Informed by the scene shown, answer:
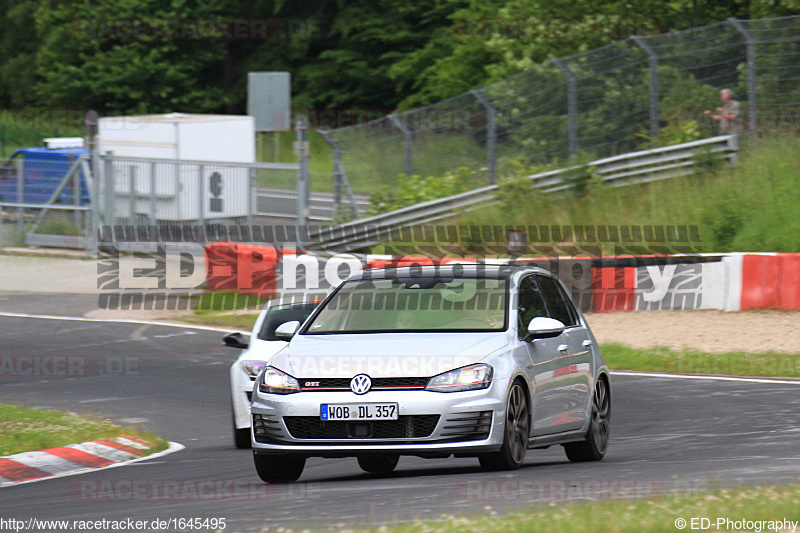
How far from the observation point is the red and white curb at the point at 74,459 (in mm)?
10505

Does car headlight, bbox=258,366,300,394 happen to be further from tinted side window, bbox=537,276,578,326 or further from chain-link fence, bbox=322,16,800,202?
chain-link fence, bbox=322,16,800,202

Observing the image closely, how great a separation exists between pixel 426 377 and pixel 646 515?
241 cm

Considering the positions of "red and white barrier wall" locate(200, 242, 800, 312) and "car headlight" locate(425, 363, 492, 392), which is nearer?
"car headlight" locate(425, 363, 492, 392)

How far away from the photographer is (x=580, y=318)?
10648mm

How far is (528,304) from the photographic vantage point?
983 cm

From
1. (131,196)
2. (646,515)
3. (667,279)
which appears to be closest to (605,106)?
(667,279)

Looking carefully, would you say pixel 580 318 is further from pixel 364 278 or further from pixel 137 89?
pixel 137 89

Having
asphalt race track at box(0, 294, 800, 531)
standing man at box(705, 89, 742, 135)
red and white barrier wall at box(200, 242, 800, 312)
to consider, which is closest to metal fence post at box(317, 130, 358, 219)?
red and white barrier wall at box(200, 242, 800, 312)

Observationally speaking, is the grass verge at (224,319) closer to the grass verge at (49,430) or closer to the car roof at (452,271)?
the grass verge at (49,430)

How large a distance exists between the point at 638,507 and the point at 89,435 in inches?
265

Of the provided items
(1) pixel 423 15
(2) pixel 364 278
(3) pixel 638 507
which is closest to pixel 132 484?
(2) pixel 364 278

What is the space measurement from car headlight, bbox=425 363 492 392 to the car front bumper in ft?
0.12

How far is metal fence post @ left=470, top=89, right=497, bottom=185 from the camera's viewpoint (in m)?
27.2

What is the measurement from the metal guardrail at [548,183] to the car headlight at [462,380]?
714 inches
